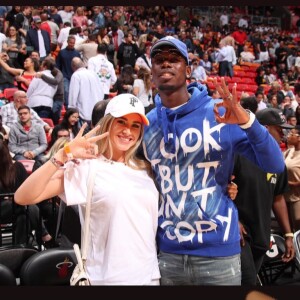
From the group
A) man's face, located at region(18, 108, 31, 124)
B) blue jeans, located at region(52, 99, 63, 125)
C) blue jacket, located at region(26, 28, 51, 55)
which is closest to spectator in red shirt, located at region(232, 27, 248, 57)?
blue jacket, located at region(26, 28, 51, 55)

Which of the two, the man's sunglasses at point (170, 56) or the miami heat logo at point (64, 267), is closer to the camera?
→ the man's sunglasses at point (170, 56)

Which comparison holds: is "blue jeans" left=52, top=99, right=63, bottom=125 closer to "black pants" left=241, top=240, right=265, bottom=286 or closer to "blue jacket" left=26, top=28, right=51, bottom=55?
"blue jacket" left=26, top=28, right=51, bottom=55

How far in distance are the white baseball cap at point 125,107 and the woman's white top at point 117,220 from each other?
0.70 ft

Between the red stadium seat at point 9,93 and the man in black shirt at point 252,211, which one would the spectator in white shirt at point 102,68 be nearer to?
the red stadium seat at point 9,93

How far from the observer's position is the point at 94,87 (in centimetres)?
952

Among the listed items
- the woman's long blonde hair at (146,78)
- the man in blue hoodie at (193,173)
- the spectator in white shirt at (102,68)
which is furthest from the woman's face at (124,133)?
the spectator in white shirt at (102,68)

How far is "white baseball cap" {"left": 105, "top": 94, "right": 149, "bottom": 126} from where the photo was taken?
2592 mm

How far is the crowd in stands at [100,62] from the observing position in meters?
8.36

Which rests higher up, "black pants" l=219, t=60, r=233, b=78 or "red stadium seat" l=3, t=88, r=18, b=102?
"black pants" l=219, t=60, r=233, b=78

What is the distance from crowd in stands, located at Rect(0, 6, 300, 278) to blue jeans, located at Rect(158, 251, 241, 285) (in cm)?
76

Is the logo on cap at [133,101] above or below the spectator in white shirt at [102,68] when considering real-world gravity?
below

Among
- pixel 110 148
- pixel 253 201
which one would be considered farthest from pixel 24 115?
pixel 110 148

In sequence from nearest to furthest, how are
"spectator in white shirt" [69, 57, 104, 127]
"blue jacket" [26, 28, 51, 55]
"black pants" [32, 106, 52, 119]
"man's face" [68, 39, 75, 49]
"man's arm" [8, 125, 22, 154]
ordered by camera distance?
"man's arm" [8, 125, 22, 154] < "spectator in white shirt" [69, 57, 104, 127] < "black pants" [32, 106, 52, 119] < "man's face" [68, 39, 75, 49] < "blue jacket" [26, 28, 51, 55]

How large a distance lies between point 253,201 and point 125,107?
140 cm
